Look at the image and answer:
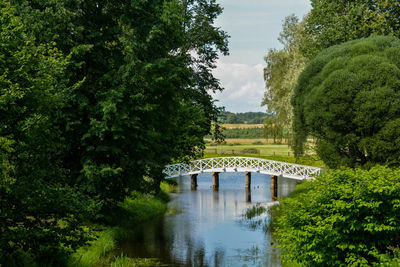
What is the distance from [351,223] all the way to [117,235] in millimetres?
10055

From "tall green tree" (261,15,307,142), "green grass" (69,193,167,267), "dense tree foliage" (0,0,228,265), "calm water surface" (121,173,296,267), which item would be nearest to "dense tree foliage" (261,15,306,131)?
→ "tall green tree" (261,15,307,142)

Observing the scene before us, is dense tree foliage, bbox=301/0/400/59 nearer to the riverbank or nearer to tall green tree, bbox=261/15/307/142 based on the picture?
tall green tree, bbox=261/15/307/142

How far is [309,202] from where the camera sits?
10.7m

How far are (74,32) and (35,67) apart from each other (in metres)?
5.08

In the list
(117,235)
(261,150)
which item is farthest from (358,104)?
(261,150)

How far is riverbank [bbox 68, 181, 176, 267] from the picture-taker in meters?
13.2

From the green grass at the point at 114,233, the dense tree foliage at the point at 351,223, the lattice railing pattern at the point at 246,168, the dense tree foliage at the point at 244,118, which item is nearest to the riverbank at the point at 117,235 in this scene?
the green grass at the point at 114,233

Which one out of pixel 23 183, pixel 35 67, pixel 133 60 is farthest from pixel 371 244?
pixel 133 60

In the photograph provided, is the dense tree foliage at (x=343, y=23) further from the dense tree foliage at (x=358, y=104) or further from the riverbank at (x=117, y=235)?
the riverbank at (x=117, y=235)

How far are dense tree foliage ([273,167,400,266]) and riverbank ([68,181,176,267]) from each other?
527 centimetres

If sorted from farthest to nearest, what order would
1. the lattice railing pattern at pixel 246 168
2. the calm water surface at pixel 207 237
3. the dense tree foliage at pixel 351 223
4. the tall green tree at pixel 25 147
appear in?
1. the lattice railing pattern at pixel 246 168
2. the calm water surface at pixel 207 237
3. the dense tree foliage at pixel 351 223
4. the tall green tree at pixel 25 147

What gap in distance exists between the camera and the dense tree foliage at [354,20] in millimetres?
26922

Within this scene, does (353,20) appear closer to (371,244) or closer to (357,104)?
(357,104)

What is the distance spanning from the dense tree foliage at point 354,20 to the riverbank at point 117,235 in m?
15.5
